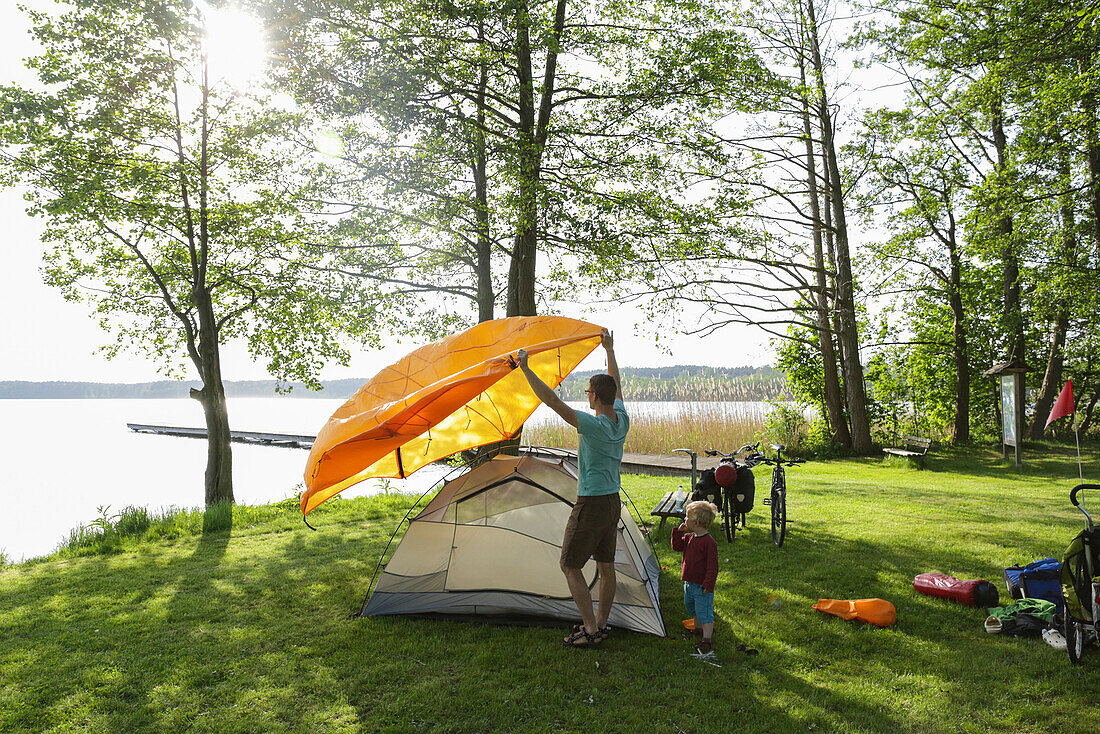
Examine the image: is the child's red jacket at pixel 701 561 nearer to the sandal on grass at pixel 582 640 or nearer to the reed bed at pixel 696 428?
the sandal on grass at pixel 582 640

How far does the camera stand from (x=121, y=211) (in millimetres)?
10344

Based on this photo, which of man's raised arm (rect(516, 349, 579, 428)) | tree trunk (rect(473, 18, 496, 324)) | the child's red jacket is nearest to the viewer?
man's raised arm (rect(516, 349, 579, 428))

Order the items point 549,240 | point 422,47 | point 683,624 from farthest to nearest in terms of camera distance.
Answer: point 549,240, point 422,47, point 683,624

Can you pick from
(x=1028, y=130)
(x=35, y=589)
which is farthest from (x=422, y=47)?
(x=1028, y=130)

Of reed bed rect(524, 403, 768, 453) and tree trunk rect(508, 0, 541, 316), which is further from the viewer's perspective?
reed bed rect(524, 403, 768, 453)

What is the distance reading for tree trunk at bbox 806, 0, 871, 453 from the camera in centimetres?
1536

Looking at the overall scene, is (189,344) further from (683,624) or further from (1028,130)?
(1028,130)

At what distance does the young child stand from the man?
1.64 ft

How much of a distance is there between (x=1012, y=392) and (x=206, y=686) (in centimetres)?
1418

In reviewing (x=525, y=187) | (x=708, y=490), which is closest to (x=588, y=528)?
(x=708, y=490)

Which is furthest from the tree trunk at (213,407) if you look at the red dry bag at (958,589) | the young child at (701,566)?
the red dry bag at (958,589)

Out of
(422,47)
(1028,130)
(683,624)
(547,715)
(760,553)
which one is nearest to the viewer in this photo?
(547,715)

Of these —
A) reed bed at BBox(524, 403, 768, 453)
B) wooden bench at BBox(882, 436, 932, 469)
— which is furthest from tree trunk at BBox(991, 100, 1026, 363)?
reed bed at BBox(524, 403, 768, 453)

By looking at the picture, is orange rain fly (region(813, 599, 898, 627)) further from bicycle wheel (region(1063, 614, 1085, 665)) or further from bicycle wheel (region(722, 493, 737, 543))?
bicycle wheel (region(722, 493, 737, 543))
